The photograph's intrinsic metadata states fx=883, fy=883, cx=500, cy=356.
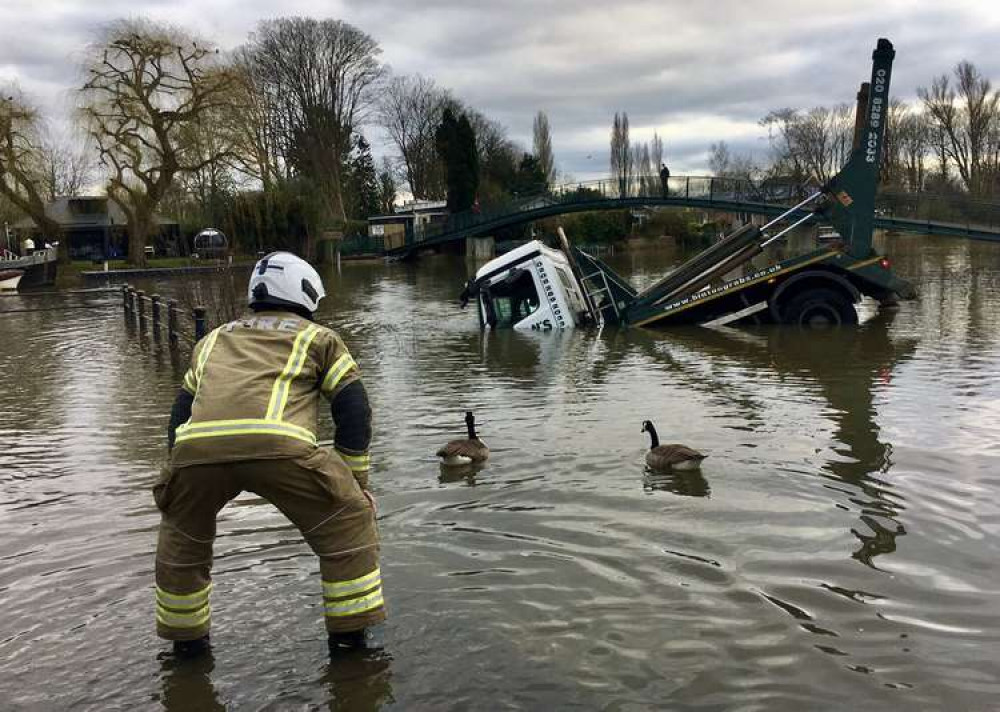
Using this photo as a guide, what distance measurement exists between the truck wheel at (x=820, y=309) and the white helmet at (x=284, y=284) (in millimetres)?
14933

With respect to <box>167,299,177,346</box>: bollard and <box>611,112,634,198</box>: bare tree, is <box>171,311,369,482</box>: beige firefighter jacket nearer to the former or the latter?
<box>167,299,177,346</box>: bollard

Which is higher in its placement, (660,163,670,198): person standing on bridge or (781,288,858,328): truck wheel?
(660,163,670,198): person standing on bridge

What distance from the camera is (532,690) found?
3.86 meters

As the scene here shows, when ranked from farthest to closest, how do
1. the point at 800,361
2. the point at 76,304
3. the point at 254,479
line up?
the point at 76,304 < the point at 800,361 < the point at 254,479

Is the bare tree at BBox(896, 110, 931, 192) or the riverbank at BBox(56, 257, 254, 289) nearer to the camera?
the riverbank at BBox(56, 257, 254, 289)

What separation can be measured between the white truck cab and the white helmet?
13100 mm

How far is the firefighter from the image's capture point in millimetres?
3611

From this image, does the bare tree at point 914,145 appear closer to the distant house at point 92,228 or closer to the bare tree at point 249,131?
the bare tree at point 249,131

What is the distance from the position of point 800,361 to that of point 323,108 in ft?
191

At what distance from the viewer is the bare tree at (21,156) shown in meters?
43.3

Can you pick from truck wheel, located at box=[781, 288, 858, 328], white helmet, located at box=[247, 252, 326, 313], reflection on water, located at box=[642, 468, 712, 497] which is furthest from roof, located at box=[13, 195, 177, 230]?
white helmet, located at box=[247, 252, 326, 313]

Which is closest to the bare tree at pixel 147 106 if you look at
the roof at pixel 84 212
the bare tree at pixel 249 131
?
the bare tree at pixel 249 131

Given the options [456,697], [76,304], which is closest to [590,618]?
[456,697]

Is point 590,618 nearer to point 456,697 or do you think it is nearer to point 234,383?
point 456,697
